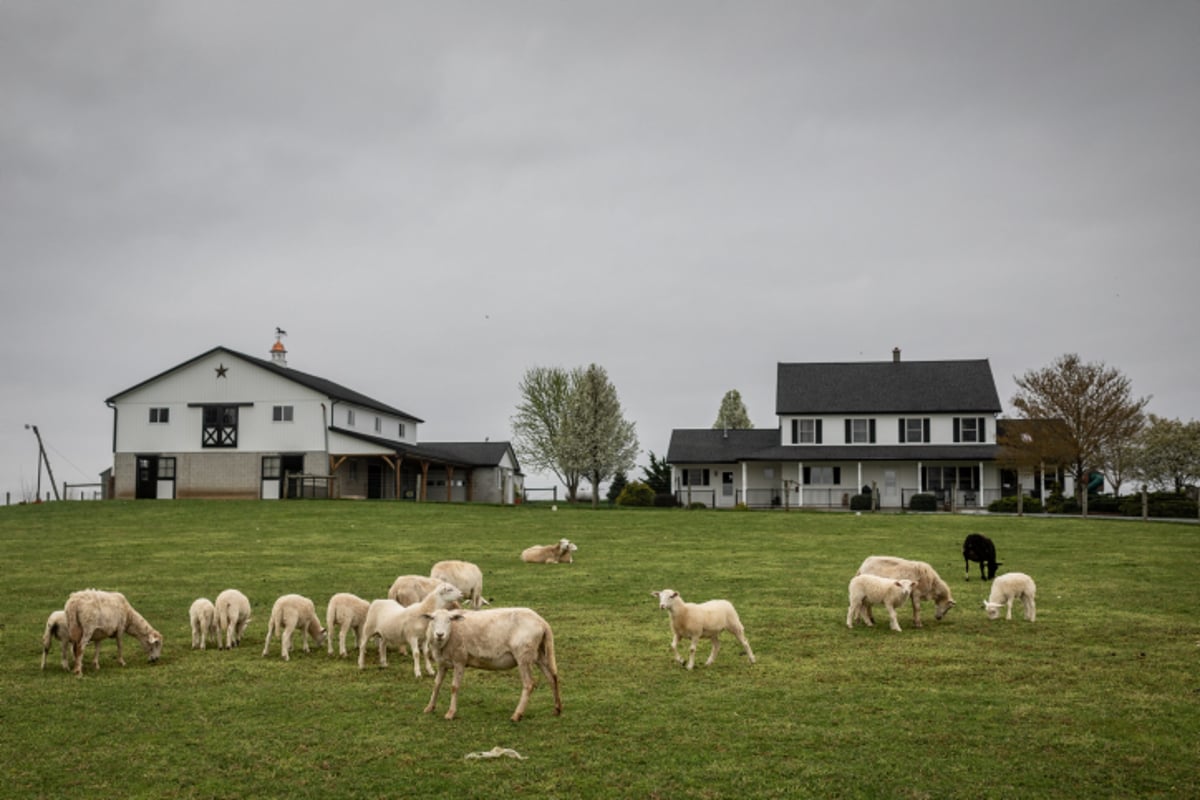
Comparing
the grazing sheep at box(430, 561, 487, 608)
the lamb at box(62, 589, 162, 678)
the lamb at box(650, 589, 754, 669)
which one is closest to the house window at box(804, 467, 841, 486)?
the grazing sheep at box(430, 561, 487, 608)

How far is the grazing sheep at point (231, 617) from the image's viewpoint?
14383 mm

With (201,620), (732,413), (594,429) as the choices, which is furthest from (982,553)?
(732,413)

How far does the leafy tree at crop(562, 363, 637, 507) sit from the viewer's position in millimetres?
81250

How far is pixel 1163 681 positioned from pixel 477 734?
8.49 metres

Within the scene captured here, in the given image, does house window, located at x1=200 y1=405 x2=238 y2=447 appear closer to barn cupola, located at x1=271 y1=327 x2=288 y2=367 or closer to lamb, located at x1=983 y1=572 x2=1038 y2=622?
barn cupola, located at x1=271 y1=327 x2=288 y2=367

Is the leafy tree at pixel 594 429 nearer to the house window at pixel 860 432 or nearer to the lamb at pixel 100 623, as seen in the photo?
the house window at pixel 860 432

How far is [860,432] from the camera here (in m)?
68.6

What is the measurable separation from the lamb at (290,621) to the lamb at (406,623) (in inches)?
48.4

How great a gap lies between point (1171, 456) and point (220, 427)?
73.5 metres

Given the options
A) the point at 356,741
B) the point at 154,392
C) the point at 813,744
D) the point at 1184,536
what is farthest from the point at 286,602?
the point at 154,392

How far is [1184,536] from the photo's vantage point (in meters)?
36.5

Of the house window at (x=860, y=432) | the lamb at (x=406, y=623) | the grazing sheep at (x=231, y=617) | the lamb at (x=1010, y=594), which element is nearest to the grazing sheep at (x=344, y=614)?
the lamb at (x=406, y=623)

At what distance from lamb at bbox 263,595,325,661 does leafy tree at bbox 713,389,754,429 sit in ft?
307

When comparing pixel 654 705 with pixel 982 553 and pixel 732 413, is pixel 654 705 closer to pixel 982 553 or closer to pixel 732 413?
pixel 982 553
